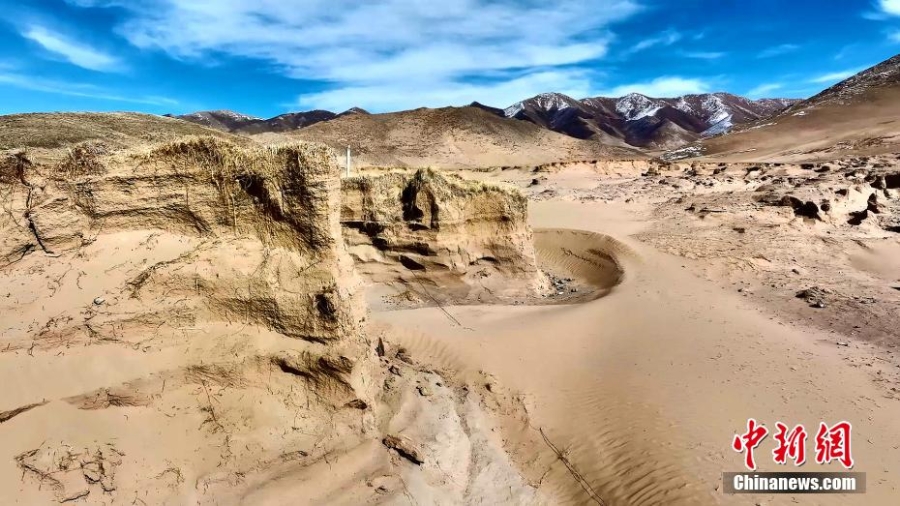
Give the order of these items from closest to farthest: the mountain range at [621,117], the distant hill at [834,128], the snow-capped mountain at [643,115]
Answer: the distant hill at [834,128] → the mountain range at [621,117] → the snow-capped mountain at [643,115]

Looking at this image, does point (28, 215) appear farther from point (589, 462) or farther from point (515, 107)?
point (515, 107)

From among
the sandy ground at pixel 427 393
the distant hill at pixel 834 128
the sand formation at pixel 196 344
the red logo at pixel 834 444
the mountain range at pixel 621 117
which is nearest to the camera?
the sand formation at pixel 196 344

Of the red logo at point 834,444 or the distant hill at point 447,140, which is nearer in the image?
the red logo at point 834,444

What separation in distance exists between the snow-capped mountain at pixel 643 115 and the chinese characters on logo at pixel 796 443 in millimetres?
106001

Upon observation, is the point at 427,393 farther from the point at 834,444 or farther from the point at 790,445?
the point at 834,444

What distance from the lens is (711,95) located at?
155 metres

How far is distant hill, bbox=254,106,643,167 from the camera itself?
2389 inches

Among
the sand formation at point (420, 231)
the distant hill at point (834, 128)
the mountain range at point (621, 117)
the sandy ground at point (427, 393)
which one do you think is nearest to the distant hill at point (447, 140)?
the distant hill at point (834, 128)

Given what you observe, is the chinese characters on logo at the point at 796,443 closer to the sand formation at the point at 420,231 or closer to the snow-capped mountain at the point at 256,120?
the sand formation at the point at 420,231

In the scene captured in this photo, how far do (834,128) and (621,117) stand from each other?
3437 inches

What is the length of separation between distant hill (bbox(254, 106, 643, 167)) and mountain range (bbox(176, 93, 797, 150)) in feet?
86.9

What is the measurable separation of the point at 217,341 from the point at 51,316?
1493 millimetres

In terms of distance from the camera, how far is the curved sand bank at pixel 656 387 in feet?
20.0

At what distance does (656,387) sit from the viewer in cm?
783
